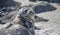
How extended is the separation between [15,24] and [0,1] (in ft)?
19.6

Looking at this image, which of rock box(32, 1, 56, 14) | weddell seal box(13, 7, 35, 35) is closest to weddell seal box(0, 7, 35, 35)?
weddell seal box(13, 7, 35, 35)

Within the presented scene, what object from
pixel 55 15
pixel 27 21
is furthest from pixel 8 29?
pixel 55 15

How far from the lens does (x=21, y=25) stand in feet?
14.1

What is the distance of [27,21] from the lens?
14.9 feet

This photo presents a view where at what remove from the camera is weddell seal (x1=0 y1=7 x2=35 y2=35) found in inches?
155

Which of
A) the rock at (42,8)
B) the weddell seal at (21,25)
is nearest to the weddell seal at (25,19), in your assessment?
the weddell seal at (21,25)

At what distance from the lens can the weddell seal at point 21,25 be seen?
12.9 ft

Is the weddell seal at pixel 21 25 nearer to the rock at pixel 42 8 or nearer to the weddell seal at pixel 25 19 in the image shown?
the weddell seal at pixel 25 19

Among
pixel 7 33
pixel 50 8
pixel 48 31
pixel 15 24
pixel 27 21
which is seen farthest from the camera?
pixel 50 8

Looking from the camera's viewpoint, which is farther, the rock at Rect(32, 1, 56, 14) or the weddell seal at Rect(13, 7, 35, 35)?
the rock at Rect(32, 1, 56, 14)

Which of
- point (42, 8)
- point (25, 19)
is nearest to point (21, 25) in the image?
point (25, 19)

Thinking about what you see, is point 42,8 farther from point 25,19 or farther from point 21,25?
point 21,25

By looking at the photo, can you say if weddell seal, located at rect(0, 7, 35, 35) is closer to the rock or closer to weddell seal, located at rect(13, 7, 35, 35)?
weddell seal, located at rect(13, 7, 35, 35)

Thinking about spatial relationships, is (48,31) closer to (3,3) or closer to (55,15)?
(55,15)
